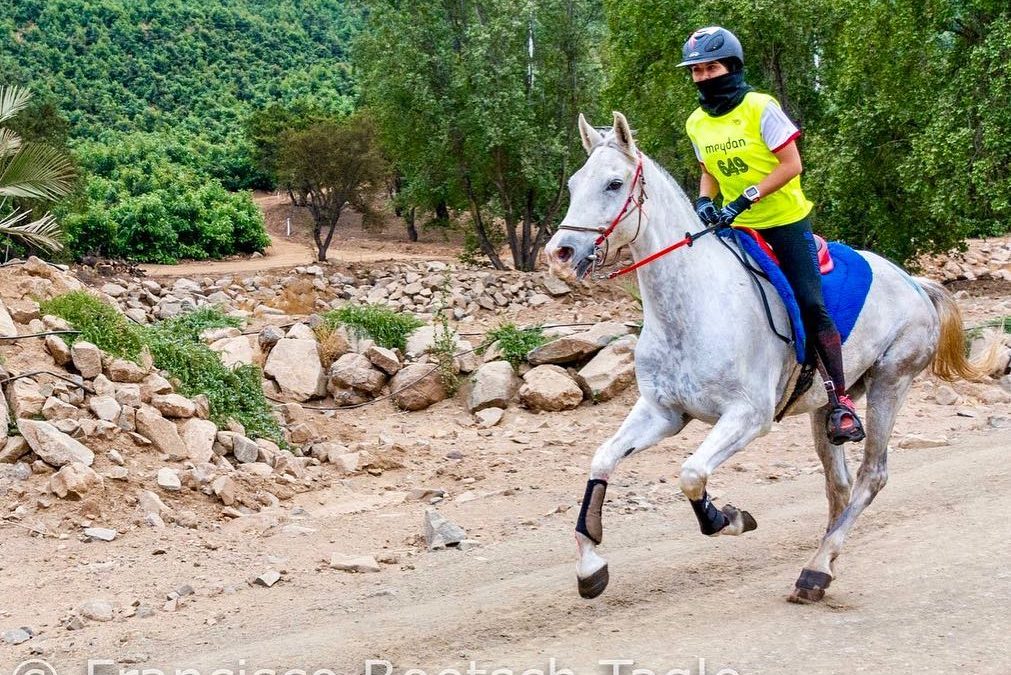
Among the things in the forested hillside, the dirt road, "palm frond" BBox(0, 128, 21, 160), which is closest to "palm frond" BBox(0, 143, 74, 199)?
"palm frond" BBox(0, 128, 21, 160)

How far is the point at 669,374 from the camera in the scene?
19.4 ft

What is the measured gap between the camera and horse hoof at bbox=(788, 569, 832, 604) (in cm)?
618

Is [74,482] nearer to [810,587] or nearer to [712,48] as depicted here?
[810,587]

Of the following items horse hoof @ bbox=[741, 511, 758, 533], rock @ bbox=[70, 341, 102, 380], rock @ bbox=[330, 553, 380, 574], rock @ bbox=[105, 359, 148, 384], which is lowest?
rock @ bbox=[330, 553, 380, 574]

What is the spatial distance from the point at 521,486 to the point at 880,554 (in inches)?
163

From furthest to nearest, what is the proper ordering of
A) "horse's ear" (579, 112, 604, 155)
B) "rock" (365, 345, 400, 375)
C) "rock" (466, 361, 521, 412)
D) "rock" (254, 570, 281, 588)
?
"rock" (365, 345, 400, 375) < "rock" (466, 361, 521, 412) < "rock" (254, 570, 281, 588) < "horse's ear" (579, 112, 604, 155)

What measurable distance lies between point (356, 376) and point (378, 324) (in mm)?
1816

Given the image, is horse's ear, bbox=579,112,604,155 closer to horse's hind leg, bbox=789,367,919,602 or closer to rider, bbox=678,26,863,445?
rider, bbox=678,26,863,445

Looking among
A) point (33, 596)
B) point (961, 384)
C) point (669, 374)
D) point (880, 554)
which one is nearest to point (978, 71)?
point (961, 384)

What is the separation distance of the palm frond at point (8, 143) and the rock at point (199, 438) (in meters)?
4.09

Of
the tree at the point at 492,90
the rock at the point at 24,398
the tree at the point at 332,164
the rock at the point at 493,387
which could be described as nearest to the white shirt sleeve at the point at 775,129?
the rock at the point at 24,398

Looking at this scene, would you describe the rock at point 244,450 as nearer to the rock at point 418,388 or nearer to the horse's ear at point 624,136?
the rock at point 418,388

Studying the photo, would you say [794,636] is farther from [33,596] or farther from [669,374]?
[33,596]

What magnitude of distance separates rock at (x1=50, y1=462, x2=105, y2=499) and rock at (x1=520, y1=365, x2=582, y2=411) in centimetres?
602
